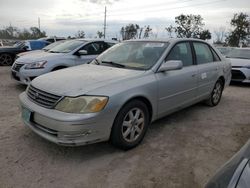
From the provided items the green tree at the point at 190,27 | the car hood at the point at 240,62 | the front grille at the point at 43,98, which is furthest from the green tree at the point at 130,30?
the front grille at the point at 43,98

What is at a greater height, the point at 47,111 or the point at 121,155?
the point at 47,111

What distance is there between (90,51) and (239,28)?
26617mm

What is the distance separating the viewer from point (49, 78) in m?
3.44

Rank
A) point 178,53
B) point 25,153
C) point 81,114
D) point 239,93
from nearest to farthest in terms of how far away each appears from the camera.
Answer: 1. point 81,114
2. point 25,153
3. point 178,53
4. point 239,93

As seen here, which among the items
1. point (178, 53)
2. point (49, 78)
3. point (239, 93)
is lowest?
point (239, 93)

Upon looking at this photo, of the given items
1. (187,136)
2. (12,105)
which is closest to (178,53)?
(187,136)

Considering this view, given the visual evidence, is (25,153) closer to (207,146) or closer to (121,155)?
(121,155)

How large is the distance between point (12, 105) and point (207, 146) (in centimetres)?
391

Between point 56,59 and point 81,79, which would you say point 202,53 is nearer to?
point 81,79

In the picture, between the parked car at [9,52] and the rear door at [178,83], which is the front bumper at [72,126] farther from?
the parked car at [9,52]

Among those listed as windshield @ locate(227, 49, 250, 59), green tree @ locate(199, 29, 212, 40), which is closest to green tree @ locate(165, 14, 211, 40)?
green tree @ locate(199, 29, 212, 40)

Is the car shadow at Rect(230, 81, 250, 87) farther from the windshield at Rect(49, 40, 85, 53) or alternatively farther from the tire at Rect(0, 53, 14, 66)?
the tire at Rect(0, 53, 14, 66)

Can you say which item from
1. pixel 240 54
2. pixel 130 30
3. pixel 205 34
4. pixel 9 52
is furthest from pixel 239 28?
pixel 9 52

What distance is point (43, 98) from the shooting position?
3.03m
